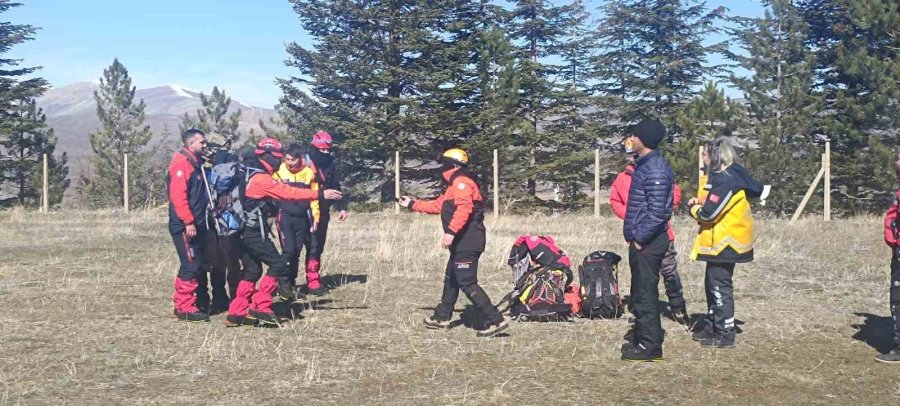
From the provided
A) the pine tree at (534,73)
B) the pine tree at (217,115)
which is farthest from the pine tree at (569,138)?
the pine tree at (217,115)

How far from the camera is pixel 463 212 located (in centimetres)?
722

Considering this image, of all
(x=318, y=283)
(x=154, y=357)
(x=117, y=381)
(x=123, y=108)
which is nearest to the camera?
(x=117, y=381)

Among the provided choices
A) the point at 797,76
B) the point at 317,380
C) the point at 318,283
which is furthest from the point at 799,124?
the point at 317,380

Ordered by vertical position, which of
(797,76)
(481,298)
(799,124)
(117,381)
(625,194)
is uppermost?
(797,76)

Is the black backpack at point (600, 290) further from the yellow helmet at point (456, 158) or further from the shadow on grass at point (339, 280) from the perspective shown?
the shadow on grass at point (339, 280)

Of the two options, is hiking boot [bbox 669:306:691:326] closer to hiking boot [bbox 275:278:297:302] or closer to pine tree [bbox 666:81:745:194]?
hiking boot [bbox 275:278:297:302]

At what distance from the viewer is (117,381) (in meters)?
5.93

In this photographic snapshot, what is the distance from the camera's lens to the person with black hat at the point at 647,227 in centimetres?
626

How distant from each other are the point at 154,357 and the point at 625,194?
471cm

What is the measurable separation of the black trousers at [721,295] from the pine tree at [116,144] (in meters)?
40.3

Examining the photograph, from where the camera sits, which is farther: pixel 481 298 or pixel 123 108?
pixel 123 108

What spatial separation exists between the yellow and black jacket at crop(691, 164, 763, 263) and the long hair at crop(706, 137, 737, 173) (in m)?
0.05

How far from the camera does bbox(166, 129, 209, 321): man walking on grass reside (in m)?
7.95

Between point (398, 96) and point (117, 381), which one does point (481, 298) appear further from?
point (398, 96)
